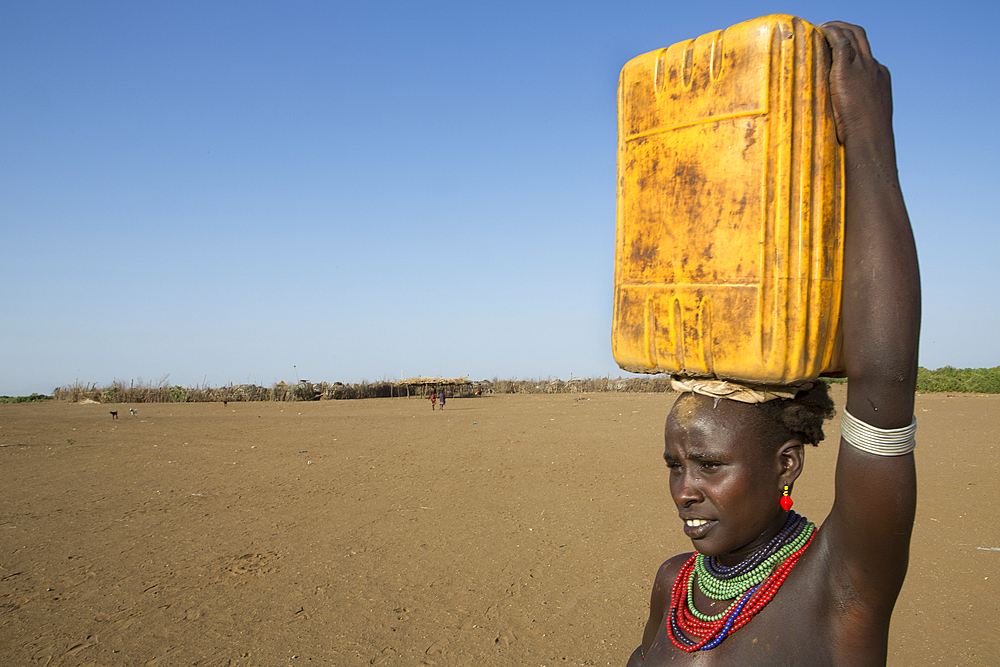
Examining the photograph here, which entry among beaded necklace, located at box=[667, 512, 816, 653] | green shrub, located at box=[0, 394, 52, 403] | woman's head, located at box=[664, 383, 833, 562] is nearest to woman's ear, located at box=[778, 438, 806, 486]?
woman's head, located at box=[664, 383, 833, 562]

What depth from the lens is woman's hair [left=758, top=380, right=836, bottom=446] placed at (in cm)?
159

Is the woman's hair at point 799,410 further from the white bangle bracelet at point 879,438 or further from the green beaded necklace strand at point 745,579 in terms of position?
the white bangle bracelet at point 879,438

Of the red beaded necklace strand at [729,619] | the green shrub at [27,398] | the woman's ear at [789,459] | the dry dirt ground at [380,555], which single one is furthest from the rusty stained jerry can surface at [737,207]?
the green shrub at [27,398]

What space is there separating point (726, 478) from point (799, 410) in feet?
0.81

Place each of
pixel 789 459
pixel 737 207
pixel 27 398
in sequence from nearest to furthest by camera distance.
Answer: pixel 737 207 → pixel 789 459 → pixel 27 398

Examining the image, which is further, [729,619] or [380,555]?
[380,555]

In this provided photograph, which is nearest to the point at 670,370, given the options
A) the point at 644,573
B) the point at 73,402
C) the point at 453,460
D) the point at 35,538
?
the point at 644,573

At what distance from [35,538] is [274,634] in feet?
13.1

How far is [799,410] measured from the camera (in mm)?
1591

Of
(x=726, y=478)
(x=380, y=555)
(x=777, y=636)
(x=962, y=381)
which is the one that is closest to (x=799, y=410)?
(x=726, y=478)

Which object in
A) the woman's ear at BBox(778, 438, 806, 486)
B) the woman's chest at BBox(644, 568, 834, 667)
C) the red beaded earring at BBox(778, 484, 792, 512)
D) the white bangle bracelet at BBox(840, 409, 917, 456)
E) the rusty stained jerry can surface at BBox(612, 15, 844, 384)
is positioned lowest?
the woman's chest at BBox(644, 568, 834, 667)

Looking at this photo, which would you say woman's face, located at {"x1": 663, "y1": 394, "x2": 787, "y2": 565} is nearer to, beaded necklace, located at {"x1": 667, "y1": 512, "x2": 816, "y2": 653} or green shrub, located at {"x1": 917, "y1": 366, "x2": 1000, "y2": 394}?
beaded necklace, located at {"x1": 667, "y1": 512, "x2": 816, "y2": 653}

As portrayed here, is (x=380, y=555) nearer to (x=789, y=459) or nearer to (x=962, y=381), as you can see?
(x=789, y=459)

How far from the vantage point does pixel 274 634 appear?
4.67 m
